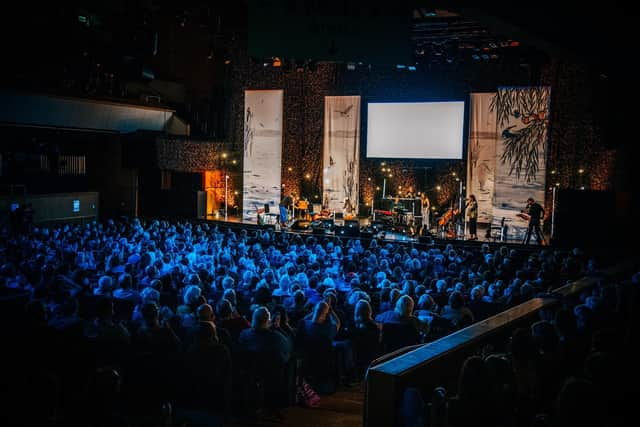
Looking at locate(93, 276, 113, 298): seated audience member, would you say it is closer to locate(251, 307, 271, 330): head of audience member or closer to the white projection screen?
locate(251, 307, 271, 330): head of audience member

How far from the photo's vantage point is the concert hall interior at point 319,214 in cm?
439

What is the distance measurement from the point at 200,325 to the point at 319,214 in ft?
53.6

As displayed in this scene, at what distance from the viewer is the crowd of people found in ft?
14.8

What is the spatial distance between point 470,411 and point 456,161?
18.0m

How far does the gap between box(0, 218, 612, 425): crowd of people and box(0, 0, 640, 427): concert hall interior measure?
28 millimetres

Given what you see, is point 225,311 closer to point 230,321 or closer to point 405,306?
point 230,321

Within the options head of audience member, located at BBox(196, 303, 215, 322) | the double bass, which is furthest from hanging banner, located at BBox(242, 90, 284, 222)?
head of audience member, located at BBox(196, 303, 215, 322)

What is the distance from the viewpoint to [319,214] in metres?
21.1

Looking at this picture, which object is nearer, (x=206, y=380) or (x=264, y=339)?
(x=206, y=380)

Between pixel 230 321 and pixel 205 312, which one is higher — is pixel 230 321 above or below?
below

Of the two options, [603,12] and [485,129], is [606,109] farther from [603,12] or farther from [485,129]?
[485,129]

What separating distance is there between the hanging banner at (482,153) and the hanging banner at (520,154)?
0.56 meters

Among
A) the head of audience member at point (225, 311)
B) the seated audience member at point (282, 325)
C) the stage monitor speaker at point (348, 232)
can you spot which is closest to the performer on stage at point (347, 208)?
the stage monitor speaker at point (348, 232)

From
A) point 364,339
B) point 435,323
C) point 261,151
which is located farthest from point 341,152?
point 364,339
